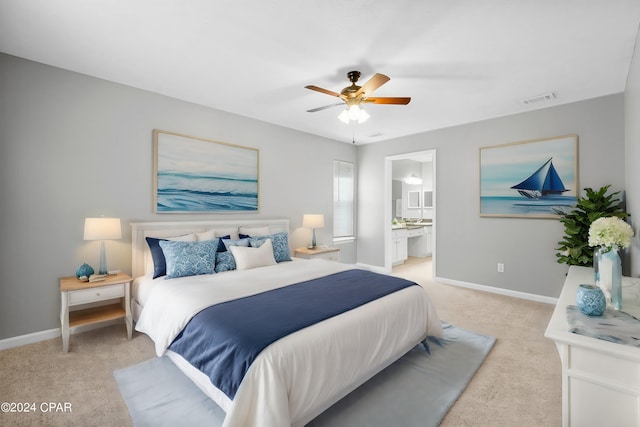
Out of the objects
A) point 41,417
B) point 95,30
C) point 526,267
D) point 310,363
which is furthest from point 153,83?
point 526,267

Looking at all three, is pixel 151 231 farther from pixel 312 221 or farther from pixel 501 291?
pixel 501 291

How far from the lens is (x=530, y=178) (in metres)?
4.06

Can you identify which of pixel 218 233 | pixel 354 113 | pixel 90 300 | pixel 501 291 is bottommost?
pixel 501 291

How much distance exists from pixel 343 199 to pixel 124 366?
4.53m

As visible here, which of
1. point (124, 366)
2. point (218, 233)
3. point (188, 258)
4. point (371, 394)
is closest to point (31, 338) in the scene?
point (124, 366)

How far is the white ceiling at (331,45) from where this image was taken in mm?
A: 2025

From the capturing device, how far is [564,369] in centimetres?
136

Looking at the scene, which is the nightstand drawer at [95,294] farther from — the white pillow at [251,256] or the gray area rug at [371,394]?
the white pillow at [251,256]

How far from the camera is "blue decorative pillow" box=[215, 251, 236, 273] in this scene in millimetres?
3221

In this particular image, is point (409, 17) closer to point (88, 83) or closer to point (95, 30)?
point (95, 30)

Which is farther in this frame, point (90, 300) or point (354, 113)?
point (354, 113)

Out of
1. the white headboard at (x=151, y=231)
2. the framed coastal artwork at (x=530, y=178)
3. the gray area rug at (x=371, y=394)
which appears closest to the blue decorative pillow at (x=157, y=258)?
the white headboard at (x=151, y=231)

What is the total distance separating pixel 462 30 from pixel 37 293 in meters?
4.48

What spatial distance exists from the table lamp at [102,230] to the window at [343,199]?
3.80 metres
